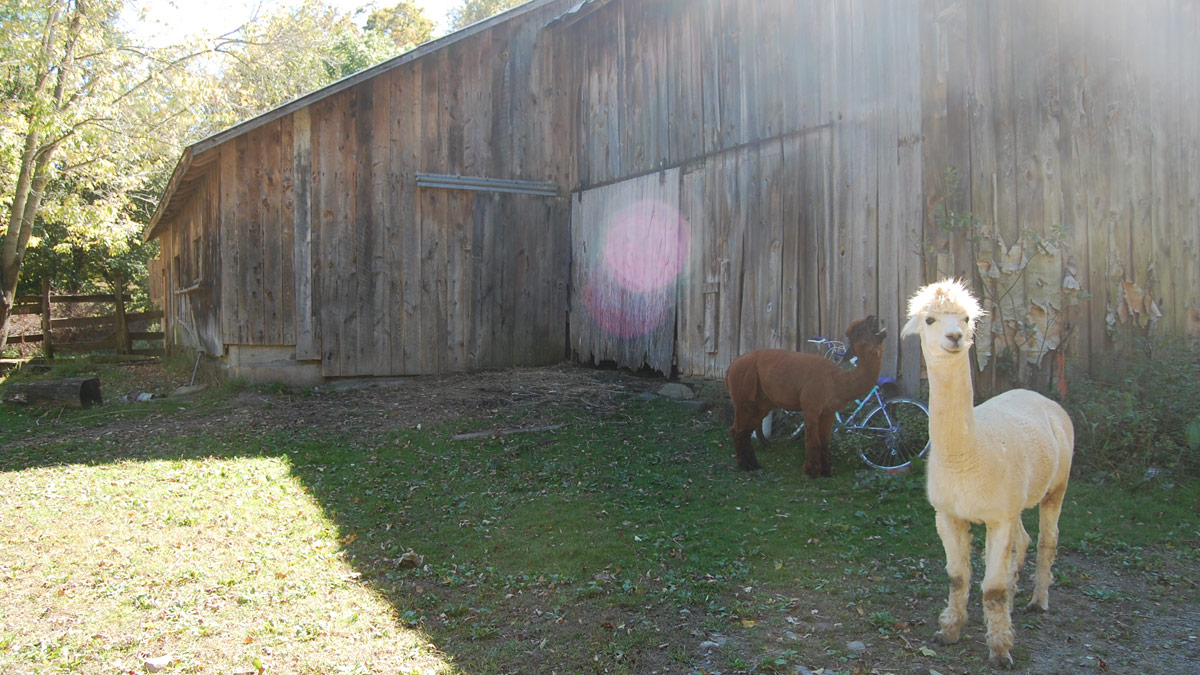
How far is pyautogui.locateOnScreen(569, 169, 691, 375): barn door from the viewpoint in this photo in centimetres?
1109

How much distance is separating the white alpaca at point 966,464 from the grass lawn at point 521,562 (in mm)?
289

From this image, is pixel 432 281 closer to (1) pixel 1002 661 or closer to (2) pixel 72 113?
(2) pixel 72 113

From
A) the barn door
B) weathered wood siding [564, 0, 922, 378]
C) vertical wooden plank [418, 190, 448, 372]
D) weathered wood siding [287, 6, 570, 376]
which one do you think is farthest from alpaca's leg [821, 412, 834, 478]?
vertical wooden plank [418, 190, 448, 372]

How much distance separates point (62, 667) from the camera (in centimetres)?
364

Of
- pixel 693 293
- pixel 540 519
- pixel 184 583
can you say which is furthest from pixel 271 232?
pixel 184 583

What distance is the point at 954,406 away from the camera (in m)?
3.51

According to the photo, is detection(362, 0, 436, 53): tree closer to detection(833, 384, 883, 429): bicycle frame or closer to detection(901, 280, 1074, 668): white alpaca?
detection(833, 384, 883, 429): bicycle frame

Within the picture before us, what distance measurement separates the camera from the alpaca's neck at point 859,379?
20.8 feet

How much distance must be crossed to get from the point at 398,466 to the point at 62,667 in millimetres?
4081

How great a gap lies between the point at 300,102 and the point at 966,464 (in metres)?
10.2

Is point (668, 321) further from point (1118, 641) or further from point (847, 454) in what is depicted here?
point (1118, 641)

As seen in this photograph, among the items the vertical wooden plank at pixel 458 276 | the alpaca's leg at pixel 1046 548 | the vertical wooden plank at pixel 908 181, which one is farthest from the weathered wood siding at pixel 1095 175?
the vertical wooden plank at pixel 458 276

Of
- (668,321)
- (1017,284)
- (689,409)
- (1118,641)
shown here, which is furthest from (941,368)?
(668,321)

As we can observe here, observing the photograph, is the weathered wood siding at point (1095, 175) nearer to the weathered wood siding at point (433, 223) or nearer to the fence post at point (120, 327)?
the weathered wood siding at point (433, 223)
